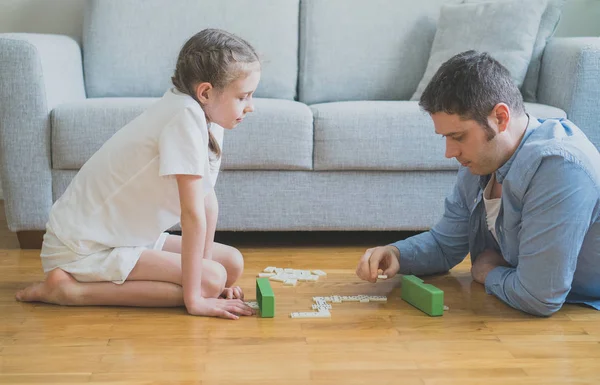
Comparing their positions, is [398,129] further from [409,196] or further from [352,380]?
[352,380]

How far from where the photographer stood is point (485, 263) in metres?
2.27

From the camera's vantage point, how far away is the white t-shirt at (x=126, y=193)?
1.98 metres

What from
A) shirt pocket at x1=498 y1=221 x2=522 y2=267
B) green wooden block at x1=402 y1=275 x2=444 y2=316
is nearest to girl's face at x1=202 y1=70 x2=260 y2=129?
green wooden block at x1=402 y1=275 x2=444 y2=316

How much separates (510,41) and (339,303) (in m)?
1.47

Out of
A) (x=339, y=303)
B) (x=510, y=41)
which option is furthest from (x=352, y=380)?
(x=510, y=41)

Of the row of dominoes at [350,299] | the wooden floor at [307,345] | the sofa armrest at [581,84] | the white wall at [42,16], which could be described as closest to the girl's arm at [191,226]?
the wooden floor at [307,345]

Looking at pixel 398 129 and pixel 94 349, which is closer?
pixel 94 349

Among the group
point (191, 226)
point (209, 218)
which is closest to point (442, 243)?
point (209, 218)

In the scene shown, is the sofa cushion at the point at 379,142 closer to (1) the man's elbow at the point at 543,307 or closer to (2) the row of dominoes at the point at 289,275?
(2) the row of dominoes at the point at 289,275

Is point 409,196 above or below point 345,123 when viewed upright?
below

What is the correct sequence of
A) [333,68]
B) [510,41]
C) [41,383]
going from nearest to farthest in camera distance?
[41,383] < [510,41] < [333,68]

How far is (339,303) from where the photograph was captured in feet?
6.92

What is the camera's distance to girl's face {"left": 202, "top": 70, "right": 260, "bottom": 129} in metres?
1.96

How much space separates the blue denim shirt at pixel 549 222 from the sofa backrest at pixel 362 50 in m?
1.24
